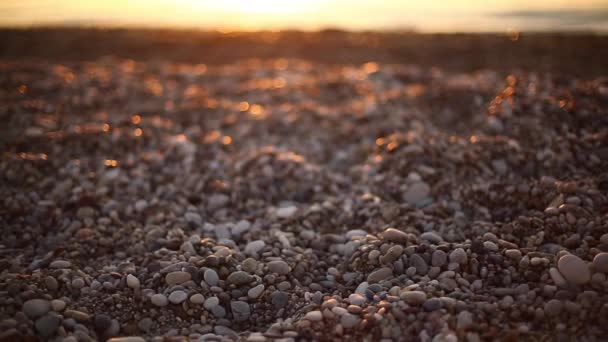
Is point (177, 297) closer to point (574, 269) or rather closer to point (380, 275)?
point (380, 275)

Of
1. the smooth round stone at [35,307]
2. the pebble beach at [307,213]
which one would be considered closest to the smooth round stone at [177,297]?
the pebble beach at [307,213]

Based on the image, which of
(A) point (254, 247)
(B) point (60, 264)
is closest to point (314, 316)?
(A) point (254, 247)

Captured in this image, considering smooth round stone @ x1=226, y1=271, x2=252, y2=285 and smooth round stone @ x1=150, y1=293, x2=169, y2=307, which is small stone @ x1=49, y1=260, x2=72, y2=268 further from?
smooth round stone @ x1=226, y1=271, x2=252, y2=285

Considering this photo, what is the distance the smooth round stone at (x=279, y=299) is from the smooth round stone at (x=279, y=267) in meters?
0.22

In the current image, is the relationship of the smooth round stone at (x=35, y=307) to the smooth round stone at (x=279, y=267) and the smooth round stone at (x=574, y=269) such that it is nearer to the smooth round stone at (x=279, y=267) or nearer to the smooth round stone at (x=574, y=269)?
the smooth round stone at (x=279, y=267)

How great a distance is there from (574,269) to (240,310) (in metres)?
2.15

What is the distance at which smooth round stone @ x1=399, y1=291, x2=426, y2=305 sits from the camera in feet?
9.12

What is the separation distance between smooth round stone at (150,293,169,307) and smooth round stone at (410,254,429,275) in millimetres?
1706

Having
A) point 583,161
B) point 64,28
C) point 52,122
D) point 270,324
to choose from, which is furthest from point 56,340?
point 64,28

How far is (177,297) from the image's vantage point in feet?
9.93

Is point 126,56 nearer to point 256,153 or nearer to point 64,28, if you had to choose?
point 64,28

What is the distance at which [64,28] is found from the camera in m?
13.1

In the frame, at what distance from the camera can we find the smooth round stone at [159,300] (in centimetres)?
301

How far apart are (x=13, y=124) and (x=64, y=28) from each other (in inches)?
347
